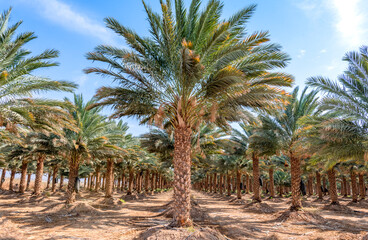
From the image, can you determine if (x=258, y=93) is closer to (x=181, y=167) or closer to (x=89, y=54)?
(x=181, y=167)

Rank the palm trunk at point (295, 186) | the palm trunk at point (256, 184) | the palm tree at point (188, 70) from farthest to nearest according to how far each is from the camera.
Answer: the palm trunk at point (256, 184), the palm trunk at point (295, 186), the palm tree at point (188, 70)

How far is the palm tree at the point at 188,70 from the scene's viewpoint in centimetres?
906

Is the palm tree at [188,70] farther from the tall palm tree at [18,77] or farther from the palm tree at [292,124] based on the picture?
the palm tree at [292,124]

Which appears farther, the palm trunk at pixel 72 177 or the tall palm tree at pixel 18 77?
the palm trunk at pixel 72 177

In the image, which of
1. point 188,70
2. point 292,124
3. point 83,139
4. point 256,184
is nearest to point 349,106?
point 292,124

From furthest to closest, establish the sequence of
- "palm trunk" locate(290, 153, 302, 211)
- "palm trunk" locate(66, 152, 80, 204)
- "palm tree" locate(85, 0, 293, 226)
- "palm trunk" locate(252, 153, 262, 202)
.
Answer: "palm trunk" locate(252, 153, 262, 202) → "palm trunk" locate(66, 152, 80, 204) → "palm trunk" locate(290, 153, 302, 211) → "palm tree" locate(85, 0, 293, 226)

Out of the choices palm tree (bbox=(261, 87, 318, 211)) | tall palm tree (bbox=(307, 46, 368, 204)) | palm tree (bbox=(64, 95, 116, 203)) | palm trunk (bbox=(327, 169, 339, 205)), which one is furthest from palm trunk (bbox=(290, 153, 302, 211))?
palm tree (bbox=(64, 95, 116, 203))

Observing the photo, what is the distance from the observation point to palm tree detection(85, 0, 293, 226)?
9062mm

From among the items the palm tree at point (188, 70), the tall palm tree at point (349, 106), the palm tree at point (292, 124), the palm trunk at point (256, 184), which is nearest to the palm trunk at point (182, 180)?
the palm tree at point (188, 70)

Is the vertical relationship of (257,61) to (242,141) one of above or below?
above

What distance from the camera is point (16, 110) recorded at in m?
10.8

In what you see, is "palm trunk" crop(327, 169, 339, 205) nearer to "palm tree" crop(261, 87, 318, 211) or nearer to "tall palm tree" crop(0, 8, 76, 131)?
"palm tree" crop(261, 87, 318, 211)

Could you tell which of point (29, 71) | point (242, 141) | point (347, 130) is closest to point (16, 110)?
point (29, 71)

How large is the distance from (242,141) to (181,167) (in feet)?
56.4
